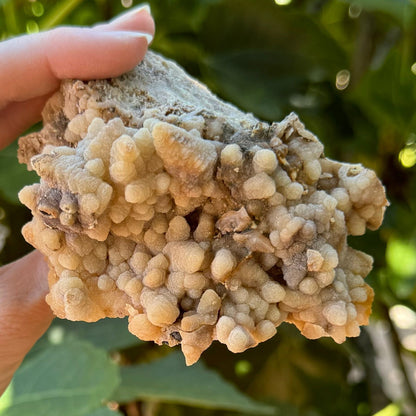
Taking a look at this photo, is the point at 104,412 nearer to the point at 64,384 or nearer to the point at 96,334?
the point at 64,384

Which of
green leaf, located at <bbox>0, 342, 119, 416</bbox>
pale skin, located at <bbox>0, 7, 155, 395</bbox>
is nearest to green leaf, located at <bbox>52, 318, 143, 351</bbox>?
green leaf, located at <bbox>0, 342, 119, 416</bbox>

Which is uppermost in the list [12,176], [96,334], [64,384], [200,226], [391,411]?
[200,226]

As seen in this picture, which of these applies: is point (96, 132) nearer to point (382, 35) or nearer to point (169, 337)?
point (169, 337)

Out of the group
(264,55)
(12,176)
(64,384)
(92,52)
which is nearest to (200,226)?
(92,52)

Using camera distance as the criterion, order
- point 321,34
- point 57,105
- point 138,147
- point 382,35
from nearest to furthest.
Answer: point 138,147, point 57,105, point 321,34, point 382,35

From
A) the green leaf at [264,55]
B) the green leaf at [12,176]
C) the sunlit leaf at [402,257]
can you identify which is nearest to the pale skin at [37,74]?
the green leaf at [12,176]

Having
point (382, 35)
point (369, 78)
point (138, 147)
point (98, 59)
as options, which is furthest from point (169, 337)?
point (382, 35)

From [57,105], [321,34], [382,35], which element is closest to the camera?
[57,105]

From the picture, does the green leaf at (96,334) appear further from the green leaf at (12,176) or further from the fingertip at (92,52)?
the fingertip at (92,52)
